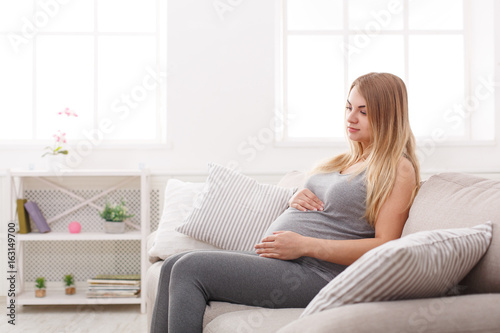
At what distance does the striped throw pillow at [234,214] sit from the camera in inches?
81.4

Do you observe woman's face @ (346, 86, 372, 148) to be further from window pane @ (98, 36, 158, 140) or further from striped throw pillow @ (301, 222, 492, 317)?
window pane @ (98, 36, 158, 140)

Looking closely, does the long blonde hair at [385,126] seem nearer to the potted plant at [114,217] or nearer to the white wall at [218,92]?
the white wall at [218,92]

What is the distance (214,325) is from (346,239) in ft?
1.56

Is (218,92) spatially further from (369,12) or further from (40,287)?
(40,287)

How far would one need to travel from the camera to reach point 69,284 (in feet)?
10.6

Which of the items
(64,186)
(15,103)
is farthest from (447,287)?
(15,103)

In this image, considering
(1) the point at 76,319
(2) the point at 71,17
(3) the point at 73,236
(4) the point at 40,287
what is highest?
(2) the point at 71,17

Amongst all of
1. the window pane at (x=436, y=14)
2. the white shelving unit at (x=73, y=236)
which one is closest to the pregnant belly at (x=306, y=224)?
the white shelving unit at (x=73, y=236)

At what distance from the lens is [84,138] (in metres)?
3.50

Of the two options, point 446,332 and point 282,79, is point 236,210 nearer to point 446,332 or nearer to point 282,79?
point 446,332

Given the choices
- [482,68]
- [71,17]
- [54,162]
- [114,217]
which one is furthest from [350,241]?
[71,17]

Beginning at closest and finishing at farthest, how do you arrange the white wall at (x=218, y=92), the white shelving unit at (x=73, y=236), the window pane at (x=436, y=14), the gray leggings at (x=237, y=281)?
the gray leggings at (x=237, y=281), the white shelving unit at (x=73, y=236), the white wall at (x=218, y=92), the window pane at (x=436, y=14)

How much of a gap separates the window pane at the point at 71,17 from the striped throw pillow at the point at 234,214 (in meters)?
1.99

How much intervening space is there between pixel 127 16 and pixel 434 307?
10.3 feet
